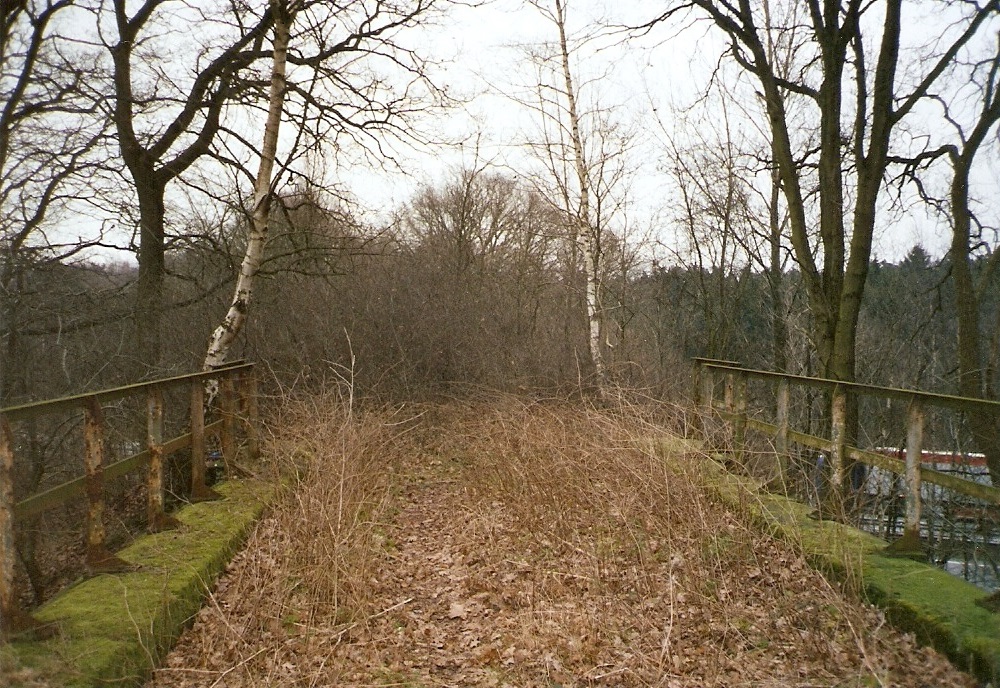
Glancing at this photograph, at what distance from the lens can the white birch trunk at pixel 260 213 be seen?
998 cm

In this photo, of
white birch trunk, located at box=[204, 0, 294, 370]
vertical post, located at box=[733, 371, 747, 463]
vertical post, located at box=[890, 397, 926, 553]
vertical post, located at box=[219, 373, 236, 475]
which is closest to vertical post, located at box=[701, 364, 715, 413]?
vertical post, located at box=[733, 371, 747, 463]

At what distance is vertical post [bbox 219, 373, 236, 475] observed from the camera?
7.94 metres

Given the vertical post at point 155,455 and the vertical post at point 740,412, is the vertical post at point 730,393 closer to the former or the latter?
the vertical post at point 740,412

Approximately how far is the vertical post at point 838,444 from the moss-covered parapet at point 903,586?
271 mm

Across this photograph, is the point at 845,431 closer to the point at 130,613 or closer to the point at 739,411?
the point at 739,411

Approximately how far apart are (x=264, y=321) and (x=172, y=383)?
7528 mm

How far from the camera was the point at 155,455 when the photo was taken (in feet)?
19.0

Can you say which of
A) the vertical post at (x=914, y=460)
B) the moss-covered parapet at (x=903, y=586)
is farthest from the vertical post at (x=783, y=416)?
the vertical post at (x=914, y=460)

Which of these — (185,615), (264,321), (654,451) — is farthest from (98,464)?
(264,321)

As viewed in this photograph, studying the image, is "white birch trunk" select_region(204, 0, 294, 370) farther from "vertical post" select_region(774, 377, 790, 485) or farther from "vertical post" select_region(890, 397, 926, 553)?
"vertical post" select_region(890, 397, 926, 553)

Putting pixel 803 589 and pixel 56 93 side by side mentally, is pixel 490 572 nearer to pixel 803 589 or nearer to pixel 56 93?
pixel 803 589

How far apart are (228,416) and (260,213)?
347 centimetres

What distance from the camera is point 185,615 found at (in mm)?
4801

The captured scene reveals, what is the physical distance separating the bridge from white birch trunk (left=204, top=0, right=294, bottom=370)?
2152 millimetres
